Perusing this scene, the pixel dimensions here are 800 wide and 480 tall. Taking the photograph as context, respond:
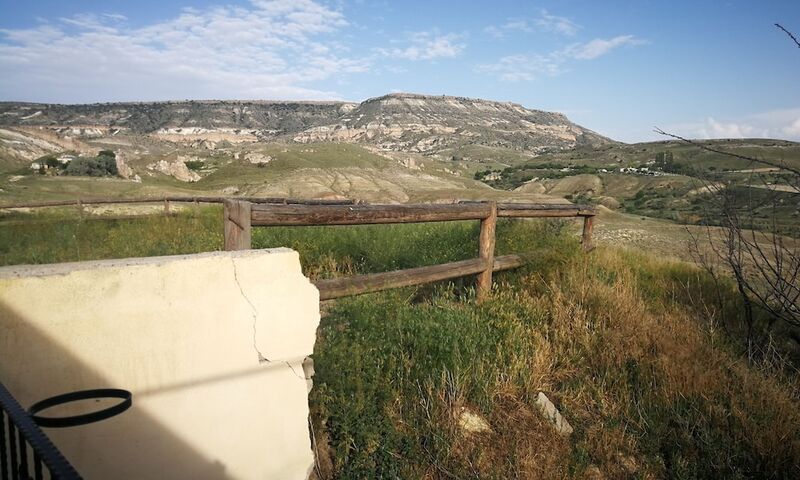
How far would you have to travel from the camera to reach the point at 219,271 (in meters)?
2.52

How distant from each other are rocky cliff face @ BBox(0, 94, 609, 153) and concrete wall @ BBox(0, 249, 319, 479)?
14220 cm

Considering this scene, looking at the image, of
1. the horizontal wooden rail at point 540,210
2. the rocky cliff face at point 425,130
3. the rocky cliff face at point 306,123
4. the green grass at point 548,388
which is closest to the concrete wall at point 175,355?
the green grass at point 548,388

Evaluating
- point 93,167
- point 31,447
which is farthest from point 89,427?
point 93,167

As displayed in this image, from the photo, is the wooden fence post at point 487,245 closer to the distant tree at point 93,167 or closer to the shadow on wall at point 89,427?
the shadow on wall at point 89,427

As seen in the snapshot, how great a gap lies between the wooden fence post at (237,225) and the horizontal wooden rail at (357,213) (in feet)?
0.22

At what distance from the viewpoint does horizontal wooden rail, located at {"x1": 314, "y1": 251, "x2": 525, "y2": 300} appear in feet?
11.2

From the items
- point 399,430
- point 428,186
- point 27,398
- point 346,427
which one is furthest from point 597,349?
point 428,186

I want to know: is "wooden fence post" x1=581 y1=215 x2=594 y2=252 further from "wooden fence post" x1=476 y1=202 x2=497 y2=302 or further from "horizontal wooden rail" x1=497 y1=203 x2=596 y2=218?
"wooden fence post" x1=476 y1=202 x2=497 y2=302

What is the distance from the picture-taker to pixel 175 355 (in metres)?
2.36

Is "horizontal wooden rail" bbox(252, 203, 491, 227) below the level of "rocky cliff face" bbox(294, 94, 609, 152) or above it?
below

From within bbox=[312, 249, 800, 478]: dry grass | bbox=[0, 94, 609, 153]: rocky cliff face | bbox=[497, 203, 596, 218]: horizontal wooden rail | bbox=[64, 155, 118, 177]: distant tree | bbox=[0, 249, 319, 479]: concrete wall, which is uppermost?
bbox=[0, 94, 609, 153]: rocky cliff face

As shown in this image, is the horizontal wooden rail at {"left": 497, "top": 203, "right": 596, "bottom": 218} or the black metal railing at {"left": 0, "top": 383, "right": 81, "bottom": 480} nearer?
the black metal railing at {"left": 0, "top": 383, "right": 81, "bottom": 480}

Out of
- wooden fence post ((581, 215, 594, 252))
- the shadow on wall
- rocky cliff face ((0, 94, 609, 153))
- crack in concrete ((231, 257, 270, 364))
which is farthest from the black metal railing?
rocky cliff face ((0, 94, 609, 153))

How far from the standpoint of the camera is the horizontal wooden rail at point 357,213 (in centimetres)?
320
